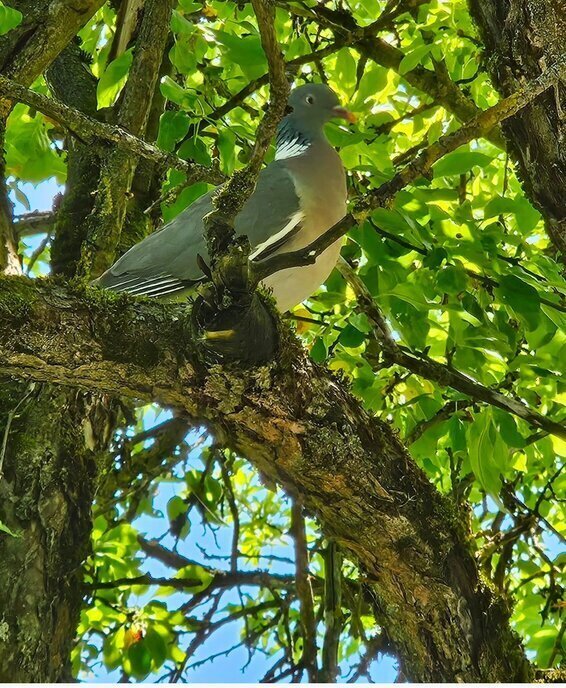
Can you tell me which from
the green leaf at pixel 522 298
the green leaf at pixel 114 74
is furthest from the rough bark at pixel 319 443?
the green leaf at pixel 114 74

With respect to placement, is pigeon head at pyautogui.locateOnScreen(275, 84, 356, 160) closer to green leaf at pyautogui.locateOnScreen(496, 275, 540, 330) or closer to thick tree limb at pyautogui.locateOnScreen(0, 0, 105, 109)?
thick tree limb at pyautogui.locateOnScreen(0, 0, 105, 109)

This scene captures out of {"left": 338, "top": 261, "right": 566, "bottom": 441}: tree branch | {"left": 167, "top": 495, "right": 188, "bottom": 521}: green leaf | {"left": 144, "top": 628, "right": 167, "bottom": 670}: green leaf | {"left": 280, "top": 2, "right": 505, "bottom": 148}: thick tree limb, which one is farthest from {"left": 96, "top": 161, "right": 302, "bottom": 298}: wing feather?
{"left": 167, "top": 495, "right": 188, "bottom": 521}: green leaf

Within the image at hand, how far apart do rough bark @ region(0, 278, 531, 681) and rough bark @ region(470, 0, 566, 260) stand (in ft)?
2.20

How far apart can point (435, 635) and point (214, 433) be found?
2.25ft

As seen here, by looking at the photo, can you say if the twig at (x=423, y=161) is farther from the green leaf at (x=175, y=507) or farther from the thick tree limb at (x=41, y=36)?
the green leaf at (x=175, y=507)

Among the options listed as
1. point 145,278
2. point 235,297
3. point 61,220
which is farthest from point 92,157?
point 235,297

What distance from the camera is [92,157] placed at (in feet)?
10.0

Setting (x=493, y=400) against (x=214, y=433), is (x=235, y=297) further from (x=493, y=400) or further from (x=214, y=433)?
(x=493, y=400)

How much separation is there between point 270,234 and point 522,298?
35.0 inches

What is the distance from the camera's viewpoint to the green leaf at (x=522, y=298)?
1915 millimetres

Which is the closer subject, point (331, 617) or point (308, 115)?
point (331, 617)

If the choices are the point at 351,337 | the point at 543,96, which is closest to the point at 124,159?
the point at 351,337

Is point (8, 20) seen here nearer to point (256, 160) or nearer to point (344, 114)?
point (256, 160)

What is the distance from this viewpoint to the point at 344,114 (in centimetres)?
292
